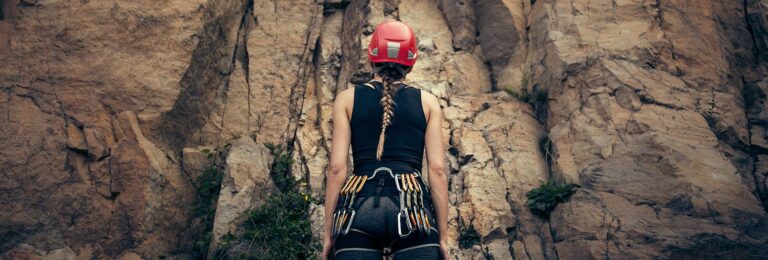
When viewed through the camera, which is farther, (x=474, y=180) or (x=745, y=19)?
(x=745, y=19)

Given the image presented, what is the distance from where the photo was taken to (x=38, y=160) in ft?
22.3

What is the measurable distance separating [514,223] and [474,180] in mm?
641

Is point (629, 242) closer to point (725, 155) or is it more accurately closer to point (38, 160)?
point (725, 155)

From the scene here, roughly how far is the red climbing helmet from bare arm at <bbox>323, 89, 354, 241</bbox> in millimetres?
329

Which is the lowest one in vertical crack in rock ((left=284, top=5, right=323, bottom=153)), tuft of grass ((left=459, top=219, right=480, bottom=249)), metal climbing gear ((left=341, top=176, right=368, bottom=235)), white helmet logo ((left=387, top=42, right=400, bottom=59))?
tuft of grass ((left=459, top=219, right=480, bottom=249))

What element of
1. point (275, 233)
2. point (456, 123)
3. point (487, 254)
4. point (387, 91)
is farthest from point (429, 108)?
point (456, 123)

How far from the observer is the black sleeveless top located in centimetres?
377

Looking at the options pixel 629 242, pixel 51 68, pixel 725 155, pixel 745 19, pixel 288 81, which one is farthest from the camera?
pixel 288 81

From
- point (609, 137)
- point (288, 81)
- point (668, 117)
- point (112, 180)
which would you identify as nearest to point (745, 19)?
point (668, 117)

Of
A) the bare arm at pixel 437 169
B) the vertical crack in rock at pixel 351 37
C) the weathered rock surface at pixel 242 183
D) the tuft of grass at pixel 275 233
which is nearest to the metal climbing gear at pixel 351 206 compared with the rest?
the bare arm at pixel 437 169

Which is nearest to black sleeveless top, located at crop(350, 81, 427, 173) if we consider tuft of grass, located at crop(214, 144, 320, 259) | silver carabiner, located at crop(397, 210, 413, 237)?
silver carabiner, located at crop(397, 210, 413, 237)

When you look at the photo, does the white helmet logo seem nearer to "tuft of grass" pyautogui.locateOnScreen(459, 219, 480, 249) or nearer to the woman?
the woman

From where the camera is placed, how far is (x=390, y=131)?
3768 millimetres

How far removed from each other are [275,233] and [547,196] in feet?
9.66
